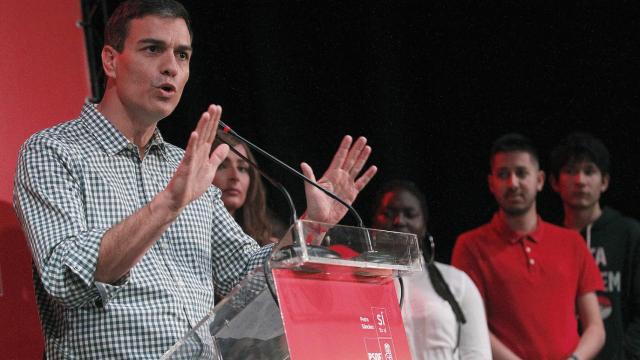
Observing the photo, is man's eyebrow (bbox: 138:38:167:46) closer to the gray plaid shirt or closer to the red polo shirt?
the gray plaid shirt

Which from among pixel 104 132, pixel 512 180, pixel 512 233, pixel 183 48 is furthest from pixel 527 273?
pixel 104 132

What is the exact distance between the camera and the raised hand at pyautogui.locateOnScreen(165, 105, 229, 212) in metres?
1.70

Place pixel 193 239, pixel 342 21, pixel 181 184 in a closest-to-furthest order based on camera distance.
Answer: pixel 181 184 < pixel 193 239 < pixel 342 21

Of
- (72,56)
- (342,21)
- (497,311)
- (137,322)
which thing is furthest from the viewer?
(342,21)

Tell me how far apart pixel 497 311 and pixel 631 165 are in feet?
5.12

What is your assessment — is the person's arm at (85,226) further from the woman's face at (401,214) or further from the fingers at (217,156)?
the woman's face at (401,214)

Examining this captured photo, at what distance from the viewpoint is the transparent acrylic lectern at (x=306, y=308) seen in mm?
1532

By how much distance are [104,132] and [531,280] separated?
7.49ft

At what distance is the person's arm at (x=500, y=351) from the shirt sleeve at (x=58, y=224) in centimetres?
219

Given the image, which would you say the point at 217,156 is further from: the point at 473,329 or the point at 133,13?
the point at 473,329

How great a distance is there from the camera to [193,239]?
84.3 inches

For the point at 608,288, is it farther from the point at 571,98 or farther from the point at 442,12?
the point at 442,12

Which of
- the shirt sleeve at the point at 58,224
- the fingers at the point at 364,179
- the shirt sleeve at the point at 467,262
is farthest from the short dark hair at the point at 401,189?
the shirt sleeve at the point at 58,224

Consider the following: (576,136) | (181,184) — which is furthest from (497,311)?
(181,184)
